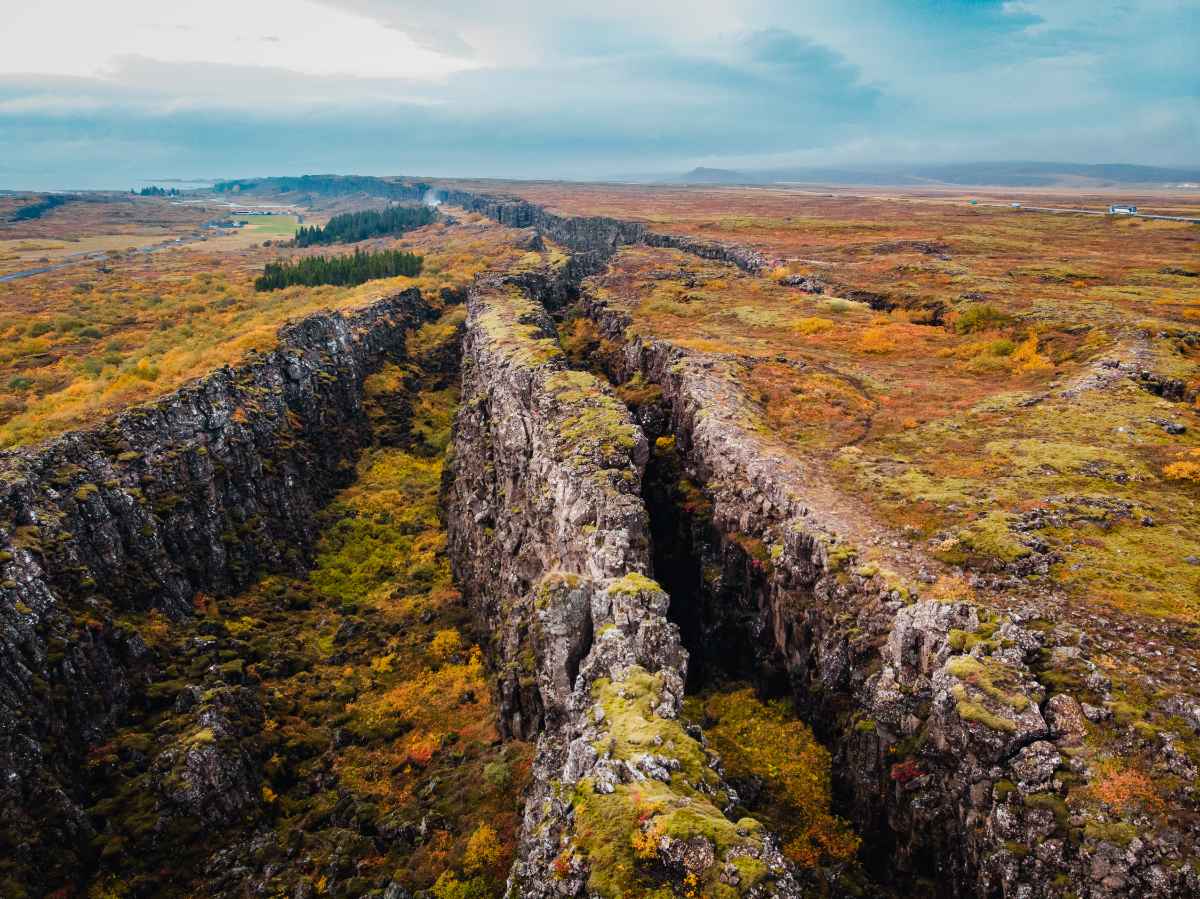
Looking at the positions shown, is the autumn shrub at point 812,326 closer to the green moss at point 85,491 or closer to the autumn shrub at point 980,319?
the autumn shrub at point 980,319

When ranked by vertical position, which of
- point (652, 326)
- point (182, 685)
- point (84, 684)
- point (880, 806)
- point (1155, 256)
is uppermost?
point (1155, 256)

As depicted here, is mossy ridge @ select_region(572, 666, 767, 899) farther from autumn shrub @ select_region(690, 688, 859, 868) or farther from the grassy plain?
the grassy plain

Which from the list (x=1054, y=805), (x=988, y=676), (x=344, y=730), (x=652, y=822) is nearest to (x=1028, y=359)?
(x=988, y=676)

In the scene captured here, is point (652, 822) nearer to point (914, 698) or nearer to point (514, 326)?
point (914, 698)

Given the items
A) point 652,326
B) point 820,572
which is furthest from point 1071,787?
point 652,326

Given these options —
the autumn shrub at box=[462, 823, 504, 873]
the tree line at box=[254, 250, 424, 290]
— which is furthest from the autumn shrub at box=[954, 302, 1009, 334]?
the tree line at box=[254, 250, 424, 290]

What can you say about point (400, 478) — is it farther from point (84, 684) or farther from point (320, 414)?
point (84, 684)
